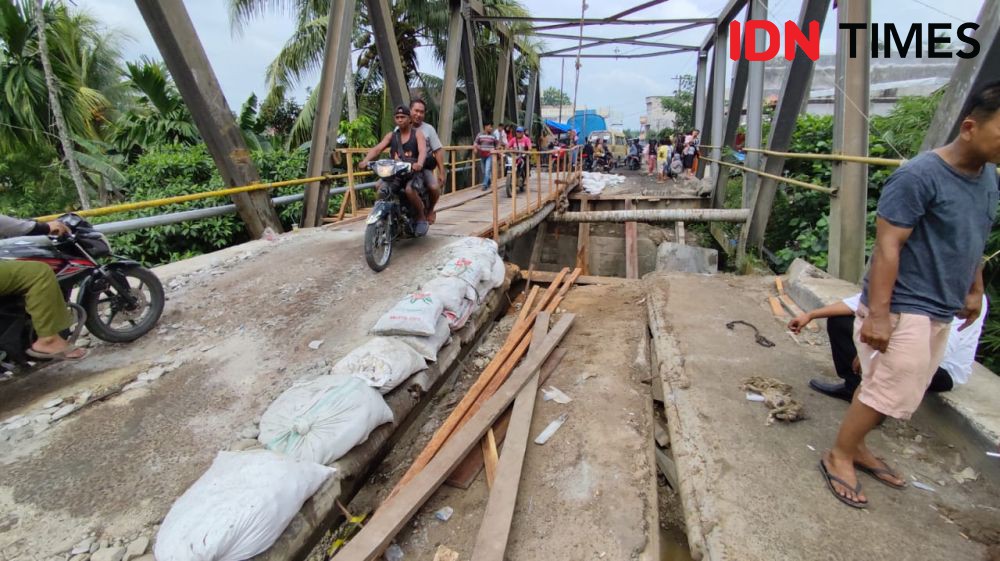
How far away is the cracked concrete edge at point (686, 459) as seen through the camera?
6.06 ft

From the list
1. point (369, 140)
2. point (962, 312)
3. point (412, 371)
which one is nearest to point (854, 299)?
point (962, 312)

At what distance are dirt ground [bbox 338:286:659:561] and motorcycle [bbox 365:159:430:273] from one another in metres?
1.66

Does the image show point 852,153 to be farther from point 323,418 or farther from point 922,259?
point 323,418

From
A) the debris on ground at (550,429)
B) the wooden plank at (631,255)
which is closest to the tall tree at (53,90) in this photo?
the debris on ground at (550,429)

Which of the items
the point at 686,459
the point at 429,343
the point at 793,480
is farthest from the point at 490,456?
the point at 793,480

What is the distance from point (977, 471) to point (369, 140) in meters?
10.5

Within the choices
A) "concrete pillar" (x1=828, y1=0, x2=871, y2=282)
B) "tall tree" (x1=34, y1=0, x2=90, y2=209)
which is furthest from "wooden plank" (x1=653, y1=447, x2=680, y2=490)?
"tall tree" (x1=34, y1=0, x2=90, y2=209)

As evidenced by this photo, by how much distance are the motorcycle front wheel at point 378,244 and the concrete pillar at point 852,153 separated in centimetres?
419

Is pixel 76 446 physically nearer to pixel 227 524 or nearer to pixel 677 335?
pixel 227 524

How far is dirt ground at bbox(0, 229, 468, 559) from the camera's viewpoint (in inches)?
76.3

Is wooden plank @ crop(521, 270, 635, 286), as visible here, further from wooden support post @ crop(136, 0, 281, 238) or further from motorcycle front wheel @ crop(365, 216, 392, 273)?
wooden support post @ crop(136, 0, 281, 238)

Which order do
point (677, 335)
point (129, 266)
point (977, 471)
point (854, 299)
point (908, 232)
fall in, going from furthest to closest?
point (677, 335) < point (129, 266) < point (854, 299) < point (977, 471) < point (908, 232)

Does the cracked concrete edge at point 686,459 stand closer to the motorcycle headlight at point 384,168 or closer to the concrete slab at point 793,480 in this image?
the concrete slab at point 793,480

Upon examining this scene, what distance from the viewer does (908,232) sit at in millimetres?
1741
